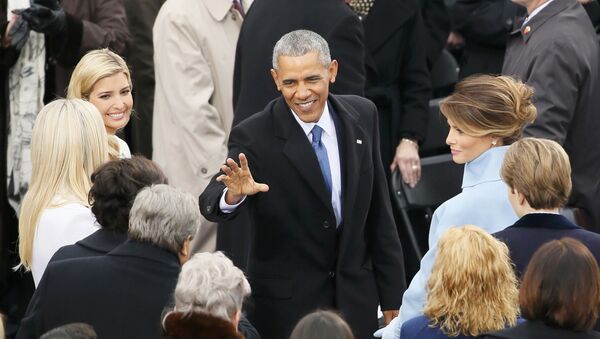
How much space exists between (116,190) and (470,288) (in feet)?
5.10

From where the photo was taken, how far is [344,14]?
7.41 m

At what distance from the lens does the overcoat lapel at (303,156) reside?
20.2 ft

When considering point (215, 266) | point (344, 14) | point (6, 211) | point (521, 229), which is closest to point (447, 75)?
point (344, 14)

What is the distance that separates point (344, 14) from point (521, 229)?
2.25m

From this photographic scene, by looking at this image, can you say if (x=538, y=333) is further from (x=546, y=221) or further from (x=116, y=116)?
(x=116, y=116)

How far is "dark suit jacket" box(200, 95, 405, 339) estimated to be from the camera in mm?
6188

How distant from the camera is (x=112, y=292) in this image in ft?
17.2

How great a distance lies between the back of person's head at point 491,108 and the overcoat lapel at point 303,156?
0.64 meters

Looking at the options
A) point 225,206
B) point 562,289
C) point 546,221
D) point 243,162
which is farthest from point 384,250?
point 562,289

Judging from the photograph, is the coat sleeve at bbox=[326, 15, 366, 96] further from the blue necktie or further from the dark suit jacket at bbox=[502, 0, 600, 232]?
the blue necktie

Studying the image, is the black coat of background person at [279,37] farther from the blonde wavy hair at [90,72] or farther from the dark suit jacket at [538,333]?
the dark suit jacket at [538,333]

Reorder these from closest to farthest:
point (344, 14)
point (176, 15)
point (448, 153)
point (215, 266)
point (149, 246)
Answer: point (215, 266), point (149, 246), point (344, 14), point (176, 15), point (448, 153)

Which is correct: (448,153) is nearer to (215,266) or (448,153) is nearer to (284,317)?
(284,317)

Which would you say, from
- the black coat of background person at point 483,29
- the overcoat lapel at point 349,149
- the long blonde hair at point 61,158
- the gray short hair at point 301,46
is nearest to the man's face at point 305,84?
the gray short hair at point 301,46
